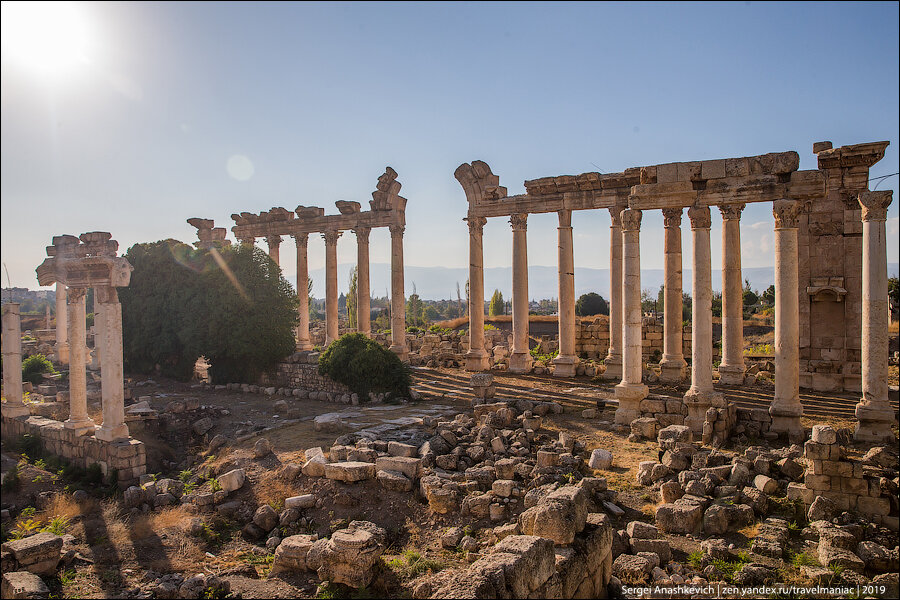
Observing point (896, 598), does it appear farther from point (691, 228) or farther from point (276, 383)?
point (276, 383)

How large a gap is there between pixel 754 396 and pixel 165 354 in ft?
78.9

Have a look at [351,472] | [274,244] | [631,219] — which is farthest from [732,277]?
[274,244]

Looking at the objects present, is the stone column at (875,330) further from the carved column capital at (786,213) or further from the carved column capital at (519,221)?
the carved column capital at (519,221)

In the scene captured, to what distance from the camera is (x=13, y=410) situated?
18719 millimetres

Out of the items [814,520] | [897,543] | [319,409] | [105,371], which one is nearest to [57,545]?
[105,371]

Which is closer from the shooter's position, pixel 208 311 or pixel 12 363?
pixel 12 363

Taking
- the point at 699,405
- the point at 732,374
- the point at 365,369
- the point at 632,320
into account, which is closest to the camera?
the point at 699,405

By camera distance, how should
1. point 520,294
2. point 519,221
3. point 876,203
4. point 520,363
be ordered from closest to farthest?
point 876,203, point 519,221, point 520,294, point 520,363

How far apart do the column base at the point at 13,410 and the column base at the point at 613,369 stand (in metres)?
20.1

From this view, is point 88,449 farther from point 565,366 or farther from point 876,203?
point 876,203

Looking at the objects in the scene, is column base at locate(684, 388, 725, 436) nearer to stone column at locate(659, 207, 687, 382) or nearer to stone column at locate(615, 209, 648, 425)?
stone column at locate(615, 209, 648, 425)

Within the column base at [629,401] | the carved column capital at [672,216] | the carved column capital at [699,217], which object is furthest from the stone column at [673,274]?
the column base at [629,401]

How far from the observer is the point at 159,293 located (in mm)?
27453

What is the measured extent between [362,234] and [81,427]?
643 inches
